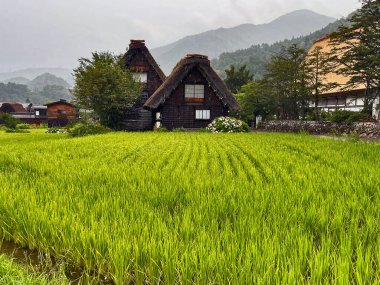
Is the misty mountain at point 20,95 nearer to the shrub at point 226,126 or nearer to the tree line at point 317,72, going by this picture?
the tree line at point 317,72

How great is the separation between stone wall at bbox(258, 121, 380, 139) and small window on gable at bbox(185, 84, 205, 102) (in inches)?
327

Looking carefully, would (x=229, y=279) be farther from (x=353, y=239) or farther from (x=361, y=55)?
(x=361, y=55)

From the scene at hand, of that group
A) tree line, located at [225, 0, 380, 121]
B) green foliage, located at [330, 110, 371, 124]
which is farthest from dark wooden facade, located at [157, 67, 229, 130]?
green foliage, located at [330, 110, 371, 124]

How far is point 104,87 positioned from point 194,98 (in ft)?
27.0

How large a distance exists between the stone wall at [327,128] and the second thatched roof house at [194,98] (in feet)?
17.1

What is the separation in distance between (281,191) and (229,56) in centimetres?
12121

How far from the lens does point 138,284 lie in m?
2.17

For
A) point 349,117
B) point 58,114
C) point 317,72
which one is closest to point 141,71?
point 317,72

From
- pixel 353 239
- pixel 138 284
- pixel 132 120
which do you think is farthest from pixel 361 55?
pixel 138 284

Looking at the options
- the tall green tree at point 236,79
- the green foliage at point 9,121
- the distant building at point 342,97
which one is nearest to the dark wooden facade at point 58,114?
the green foliage at point 9,121

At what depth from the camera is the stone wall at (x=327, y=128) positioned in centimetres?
1795

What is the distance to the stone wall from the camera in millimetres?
17953

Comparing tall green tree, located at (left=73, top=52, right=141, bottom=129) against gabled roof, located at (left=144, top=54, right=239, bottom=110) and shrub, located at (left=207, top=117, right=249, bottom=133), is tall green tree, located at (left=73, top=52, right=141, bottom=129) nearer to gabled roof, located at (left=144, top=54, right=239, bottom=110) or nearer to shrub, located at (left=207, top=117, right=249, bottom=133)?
gabled roof, located at (left=144, top=54, right=239, bottom=110)

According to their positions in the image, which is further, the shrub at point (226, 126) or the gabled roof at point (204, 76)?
the gabled roof at point (204, 76)
